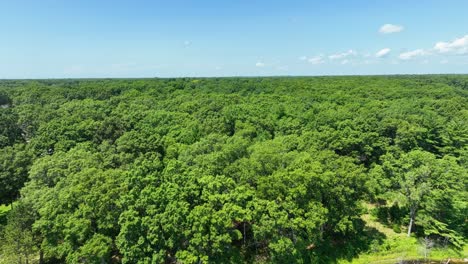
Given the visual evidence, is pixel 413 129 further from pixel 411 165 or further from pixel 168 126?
pixel 168 126

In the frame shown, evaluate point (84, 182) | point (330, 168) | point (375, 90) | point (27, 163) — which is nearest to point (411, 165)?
point (330, 168)

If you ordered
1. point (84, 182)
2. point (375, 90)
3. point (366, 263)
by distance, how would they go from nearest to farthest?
point (84, 182), point (366, 263), point (375, 90)

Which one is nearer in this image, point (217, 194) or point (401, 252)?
point (217, 194)

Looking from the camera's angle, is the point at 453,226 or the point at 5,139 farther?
the point at 5,139

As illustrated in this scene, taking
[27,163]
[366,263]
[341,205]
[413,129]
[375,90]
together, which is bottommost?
[366,263]

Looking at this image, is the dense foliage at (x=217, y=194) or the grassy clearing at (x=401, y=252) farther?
the grassy clearing at (x=401, y=252)

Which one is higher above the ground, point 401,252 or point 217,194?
point 217,194

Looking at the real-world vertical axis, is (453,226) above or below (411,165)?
below

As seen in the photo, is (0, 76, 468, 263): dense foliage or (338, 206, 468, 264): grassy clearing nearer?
(0, 76, 468, 263): dense foliage

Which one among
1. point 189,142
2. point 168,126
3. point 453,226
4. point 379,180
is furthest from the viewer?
point 168,126

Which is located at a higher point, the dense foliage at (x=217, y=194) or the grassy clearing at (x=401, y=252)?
the dense foliage at (x=217, y=194)

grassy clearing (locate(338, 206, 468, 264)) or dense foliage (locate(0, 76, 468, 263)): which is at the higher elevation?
dense foliage (locate(0, 76, 468, 263))
